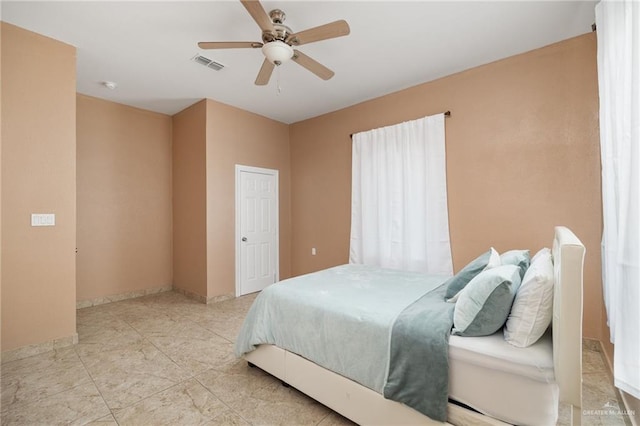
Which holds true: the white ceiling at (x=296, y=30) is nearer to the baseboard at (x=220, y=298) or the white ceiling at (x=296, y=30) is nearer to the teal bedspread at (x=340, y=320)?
the teal bedspread at (x=340, y=320)

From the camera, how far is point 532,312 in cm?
131

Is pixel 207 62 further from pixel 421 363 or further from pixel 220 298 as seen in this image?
pixel 421 363

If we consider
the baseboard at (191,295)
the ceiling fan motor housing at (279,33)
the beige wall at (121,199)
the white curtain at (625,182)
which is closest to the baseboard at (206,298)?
the baseboard at (191,295)

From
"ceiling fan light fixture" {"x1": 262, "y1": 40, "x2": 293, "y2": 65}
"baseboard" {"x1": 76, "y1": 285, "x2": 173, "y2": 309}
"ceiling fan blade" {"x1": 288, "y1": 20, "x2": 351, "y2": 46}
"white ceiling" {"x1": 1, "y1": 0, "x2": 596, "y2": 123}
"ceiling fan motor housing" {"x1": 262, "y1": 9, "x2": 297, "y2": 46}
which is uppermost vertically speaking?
"white ceiling" {"x1": 1, "y1": 0, "x2": 596, "y2": 123}

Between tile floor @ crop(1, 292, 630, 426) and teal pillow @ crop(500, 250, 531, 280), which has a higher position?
teal pillow @ crop(500, 250, 531, 280)

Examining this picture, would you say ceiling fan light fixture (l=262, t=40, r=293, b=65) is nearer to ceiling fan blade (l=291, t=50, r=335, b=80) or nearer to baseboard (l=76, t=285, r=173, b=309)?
ceiling fan blade (l=291, t=50, r=335, b=80)

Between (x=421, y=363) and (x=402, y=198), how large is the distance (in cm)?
249

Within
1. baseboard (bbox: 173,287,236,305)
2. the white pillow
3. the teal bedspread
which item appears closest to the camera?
the white pillow

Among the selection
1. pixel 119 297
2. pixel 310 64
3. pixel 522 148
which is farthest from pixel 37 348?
pixel 522 148

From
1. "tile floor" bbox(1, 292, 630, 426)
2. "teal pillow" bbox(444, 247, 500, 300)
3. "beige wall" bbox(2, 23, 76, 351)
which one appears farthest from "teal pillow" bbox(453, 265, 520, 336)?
"beige wall" bbox(2, 23, 76, 351)

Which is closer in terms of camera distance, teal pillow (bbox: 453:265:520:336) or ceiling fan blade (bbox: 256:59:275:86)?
teal pillow (bbox: 453:265:520:336)

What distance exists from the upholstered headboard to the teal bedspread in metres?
0.46

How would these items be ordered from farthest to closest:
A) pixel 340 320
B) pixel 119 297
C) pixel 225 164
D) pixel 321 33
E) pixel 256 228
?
pixel 256 228
pixel 225 164
pixel 119 297
pixel 321 33
pixel 340 320

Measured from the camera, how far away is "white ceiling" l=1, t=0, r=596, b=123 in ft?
7.35
